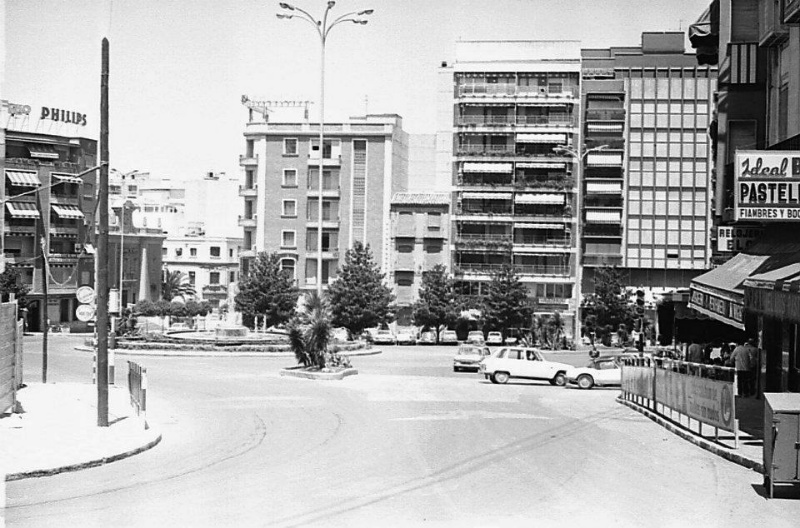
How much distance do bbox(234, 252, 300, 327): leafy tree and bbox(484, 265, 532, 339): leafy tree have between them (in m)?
14.3

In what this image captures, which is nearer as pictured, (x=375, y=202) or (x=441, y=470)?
(x=441, y=470)

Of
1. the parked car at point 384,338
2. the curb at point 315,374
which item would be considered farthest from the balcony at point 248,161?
the curb at point 315,374

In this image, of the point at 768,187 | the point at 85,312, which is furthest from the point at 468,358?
the point at 768,187

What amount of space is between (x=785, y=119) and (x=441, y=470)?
53.2 ft

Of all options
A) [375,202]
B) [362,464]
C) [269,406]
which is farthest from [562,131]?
[362,464]

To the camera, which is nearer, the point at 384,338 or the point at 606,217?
the point at 384,338

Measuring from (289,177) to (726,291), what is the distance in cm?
6686

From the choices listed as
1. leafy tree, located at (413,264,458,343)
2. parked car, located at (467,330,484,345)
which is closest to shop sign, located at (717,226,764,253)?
parked car, located at (467,330,484,345)

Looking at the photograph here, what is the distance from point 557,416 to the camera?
24906mm

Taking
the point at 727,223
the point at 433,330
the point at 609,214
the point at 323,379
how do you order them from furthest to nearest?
the point at 609,214 < the point at 433,330 < the point at 323,379 < the point at 727,223

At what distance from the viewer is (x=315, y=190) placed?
8862 cm

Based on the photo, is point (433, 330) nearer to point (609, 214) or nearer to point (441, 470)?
point (609, 214)

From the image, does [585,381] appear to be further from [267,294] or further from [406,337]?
[406,337]

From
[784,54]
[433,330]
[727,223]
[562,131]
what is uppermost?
[562,131]
